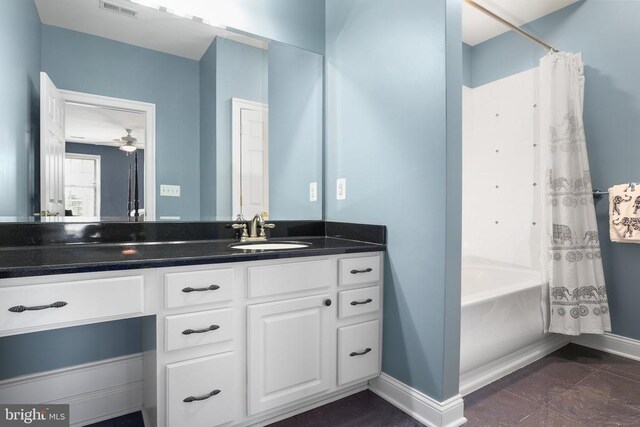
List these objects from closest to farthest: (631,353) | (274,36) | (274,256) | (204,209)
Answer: (274,256), (204,209), (274,36), (631,353)

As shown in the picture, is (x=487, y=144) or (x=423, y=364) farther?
(x=487, y=144)

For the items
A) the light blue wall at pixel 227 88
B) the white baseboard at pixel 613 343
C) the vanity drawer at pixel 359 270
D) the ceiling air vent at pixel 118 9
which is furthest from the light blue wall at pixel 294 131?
the white baseboard at pixel 613 343

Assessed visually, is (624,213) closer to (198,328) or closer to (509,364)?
(509,364)

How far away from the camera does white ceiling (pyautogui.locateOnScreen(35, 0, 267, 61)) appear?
158cm

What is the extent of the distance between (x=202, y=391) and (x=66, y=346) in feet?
2.44

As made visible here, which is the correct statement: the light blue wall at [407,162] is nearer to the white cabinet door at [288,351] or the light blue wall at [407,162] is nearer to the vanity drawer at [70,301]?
the white cabinet door at [288,351]

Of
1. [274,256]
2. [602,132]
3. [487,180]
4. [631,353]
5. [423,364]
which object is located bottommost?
[631,353]

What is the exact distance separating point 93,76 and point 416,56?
150 cm

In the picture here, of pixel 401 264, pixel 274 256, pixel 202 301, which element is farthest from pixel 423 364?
pixel 202 301

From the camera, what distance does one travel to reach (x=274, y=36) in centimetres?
210

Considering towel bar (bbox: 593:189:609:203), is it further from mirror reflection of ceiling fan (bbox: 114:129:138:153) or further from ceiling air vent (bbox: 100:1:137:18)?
ceiling air vent (bbox: 100:1:137:18)

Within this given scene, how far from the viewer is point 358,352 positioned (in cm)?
176

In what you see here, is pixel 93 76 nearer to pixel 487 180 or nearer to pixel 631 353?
pixel 487 180

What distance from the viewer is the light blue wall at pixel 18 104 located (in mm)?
1438
